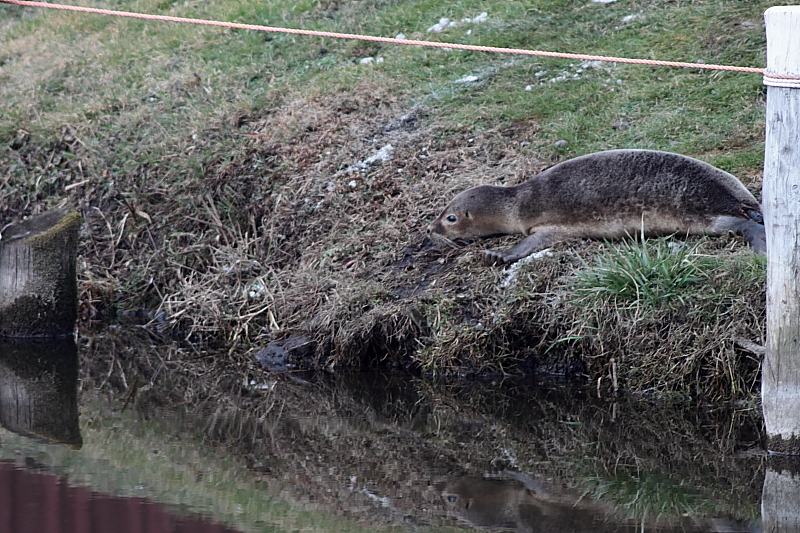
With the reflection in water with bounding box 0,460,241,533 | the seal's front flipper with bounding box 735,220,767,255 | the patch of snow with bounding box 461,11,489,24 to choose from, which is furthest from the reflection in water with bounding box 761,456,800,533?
the patch of snow with bounding box 461,11,489,24

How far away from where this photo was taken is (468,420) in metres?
4.66

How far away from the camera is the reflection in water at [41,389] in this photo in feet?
15.2

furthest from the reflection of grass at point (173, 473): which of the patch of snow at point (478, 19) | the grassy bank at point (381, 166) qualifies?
the patch of snow at point (478, 19)

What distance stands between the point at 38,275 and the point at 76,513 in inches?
119

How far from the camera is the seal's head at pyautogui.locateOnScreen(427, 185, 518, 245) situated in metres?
5.69

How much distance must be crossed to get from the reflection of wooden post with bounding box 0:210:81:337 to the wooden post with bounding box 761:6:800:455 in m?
4.38

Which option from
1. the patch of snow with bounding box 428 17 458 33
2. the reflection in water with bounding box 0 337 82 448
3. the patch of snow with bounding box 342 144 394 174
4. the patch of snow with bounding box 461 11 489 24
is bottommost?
the reflection in water with bounding box 0 337 82 448

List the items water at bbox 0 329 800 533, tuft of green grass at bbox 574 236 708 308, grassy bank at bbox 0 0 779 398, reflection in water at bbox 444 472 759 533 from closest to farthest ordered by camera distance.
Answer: reflection in water at bbox 444 472 759 533
water at bbox 0 329 800 533
tuft of green grass at bbox 574 236 708 308
grassy bank at bbox 0 0 779 398

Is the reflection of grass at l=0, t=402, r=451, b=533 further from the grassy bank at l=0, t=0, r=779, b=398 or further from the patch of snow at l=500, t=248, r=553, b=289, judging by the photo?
the patch of snow at l=500, t=248, r=553, b=289

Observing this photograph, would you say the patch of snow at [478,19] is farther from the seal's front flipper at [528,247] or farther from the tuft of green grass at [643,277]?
the tuft of green grass at [643,277]

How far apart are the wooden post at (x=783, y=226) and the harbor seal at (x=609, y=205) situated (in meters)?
1.24

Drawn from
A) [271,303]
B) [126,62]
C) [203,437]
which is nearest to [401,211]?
[271,303]

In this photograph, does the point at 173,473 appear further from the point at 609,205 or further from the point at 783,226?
the point at 609,205

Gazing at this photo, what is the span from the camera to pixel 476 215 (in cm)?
572
